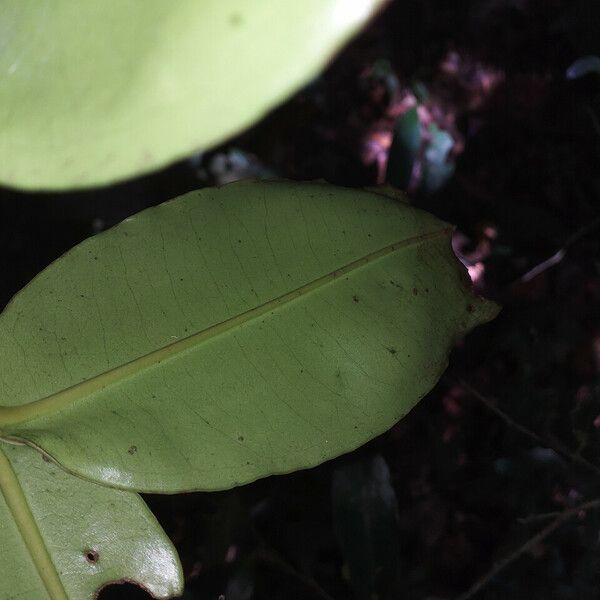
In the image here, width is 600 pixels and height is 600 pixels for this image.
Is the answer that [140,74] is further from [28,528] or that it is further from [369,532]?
[369,532]

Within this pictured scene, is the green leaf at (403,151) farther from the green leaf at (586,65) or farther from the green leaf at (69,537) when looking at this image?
the green leaf at (69,537)

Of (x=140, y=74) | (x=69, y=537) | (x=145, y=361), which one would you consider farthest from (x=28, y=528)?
(x=140, y=74)

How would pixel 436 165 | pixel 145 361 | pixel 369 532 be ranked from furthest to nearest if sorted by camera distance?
1. pixel 436 165
2. pixel 369 532
3. pixel 145 361

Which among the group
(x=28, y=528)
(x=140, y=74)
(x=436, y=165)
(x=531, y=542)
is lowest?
(x=531, y=542)

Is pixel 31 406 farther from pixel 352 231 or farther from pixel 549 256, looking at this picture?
pixel 549 256

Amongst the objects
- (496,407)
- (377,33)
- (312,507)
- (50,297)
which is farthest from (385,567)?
(377,33)
